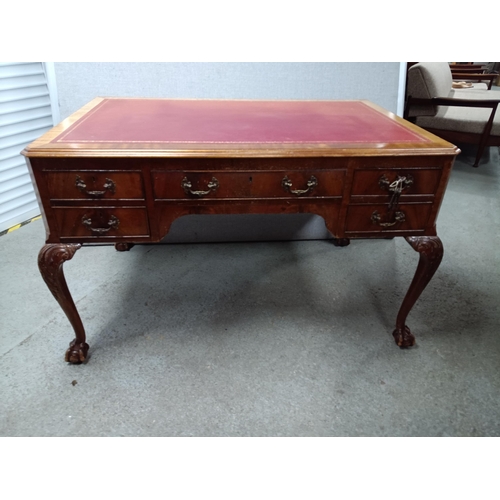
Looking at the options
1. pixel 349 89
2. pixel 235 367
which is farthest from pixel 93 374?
pixel 349 89

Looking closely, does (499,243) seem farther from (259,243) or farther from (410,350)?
(259,243)

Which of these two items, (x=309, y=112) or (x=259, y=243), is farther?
(x=259, y=243)

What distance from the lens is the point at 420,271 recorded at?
4.64 ft

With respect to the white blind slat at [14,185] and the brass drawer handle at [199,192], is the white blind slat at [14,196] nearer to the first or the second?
the white blind slat at [14,185]

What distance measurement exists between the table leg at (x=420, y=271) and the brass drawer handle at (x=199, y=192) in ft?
2.30

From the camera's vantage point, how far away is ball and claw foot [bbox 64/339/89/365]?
1.45 meters

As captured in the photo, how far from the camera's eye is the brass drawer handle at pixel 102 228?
1241 mm

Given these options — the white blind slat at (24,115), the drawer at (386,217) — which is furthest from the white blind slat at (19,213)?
the drawer at (386,217)

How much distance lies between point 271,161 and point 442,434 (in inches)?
40.5

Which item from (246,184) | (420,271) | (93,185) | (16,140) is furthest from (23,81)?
(420,271)

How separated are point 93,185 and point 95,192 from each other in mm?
22

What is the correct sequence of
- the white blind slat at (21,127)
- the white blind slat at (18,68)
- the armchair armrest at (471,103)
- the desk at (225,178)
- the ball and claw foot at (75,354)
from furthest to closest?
the armchair armrest at (471,103) < the white blind slat at (21,127) < the white blind slat at (18,68) < the ball and claw foot at (75,354) < the desk at (225,178)

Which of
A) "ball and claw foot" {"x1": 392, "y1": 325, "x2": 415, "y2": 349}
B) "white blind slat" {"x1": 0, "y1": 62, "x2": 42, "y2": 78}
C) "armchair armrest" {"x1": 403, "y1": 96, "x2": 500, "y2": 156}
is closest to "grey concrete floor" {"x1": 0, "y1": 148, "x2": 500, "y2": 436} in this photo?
"ball and claw foot" {"x1": 392, "y1": 325, "x2": 415, "y2": 349}

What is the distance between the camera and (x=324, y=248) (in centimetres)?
225
